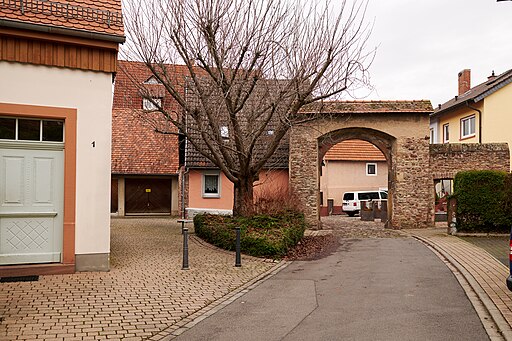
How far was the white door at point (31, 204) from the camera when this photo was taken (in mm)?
10016

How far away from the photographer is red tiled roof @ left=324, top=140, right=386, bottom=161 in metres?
38.7

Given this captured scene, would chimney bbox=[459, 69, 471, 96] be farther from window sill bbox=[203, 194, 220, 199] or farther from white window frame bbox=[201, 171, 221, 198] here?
window sill bbox=[203, 194, 220, 199]

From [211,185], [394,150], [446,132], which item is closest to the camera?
[394,150]

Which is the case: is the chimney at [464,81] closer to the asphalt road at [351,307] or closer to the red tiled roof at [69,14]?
the asphalt road at [351,307]

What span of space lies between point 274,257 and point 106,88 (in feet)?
18.6

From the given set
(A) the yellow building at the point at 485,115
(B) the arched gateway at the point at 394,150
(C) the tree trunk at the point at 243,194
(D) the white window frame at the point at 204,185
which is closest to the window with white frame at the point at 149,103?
(C) the tree trunk at the point at 243,194

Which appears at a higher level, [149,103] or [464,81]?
[464,81]

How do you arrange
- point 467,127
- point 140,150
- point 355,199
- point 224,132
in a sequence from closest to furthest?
point 224,132, point 140,150, point 467,127, point 355,199

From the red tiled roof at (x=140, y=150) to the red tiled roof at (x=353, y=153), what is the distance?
1212cm

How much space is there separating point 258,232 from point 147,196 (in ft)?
62.5

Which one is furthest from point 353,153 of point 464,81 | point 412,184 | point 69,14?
point 69,14

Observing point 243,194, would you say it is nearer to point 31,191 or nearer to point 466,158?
point 31,191

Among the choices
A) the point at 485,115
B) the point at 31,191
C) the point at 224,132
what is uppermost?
the point at 485,115

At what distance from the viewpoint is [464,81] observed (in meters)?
41.7
